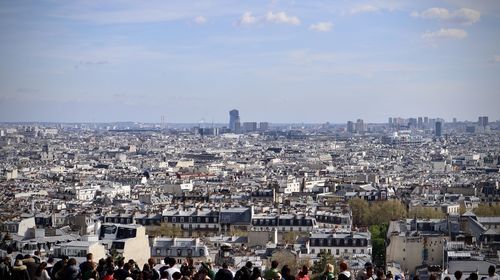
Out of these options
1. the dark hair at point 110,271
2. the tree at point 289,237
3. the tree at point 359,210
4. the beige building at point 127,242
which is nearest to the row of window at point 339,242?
the tree at point 289,237

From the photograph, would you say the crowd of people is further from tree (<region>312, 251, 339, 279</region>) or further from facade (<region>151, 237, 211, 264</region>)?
facade (<region>151, 237, 211, 264</region>)

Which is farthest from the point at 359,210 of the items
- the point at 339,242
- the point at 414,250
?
the point at 414,250

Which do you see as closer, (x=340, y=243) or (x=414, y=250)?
(x=414, y=250)

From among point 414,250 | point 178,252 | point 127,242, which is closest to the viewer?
point 127,242

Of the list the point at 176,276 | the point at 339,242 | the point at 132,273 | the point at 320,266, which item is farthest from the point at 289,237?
the point at 176,276

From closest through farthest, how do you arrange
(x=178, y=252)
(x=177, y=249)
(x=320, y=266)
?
(x=320, y=266), (x=178, y=252), (x=177, y=249)

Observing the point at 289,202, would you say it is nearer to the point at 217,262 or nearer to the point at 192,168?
the point at 217,262

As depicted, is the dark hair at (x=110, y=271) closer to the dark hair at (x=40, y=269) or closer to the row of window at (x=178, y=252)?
the dark hair at (x=40, y=269)

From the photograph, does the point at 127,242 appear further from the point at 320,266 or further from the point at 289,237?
the point at 289,237

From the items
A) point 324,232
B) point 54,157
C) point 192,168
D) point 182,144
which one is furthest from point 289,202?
point 182,144

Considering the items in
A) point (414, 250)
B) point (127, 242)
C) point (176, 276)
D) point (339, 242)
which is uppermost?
point (176, 276)

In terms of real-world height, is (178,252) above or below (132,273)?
below
